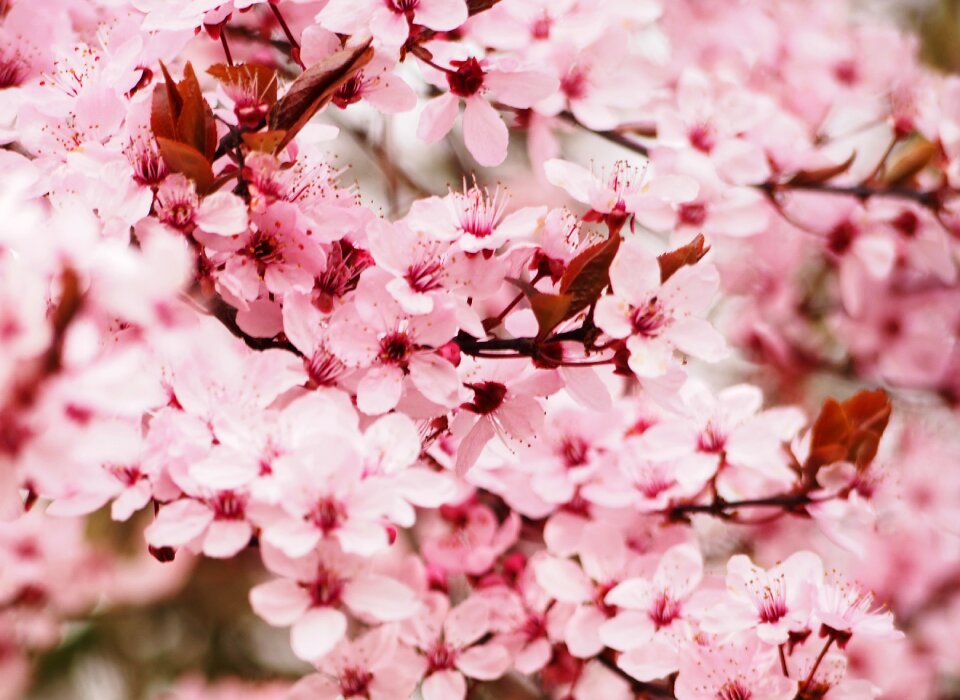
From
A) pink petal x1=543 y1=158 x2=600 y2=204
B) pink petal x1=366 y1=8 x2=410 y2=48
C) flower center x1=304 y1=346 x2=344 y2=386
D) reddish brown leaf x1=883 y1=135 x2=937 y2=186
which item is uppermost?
pink petal x1=366 y1=8 x2=410 y2=48

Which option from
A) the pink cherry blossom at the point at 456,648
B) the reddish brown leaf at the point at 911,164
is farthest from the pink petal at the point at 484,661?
the reddish brown leaf at the point at 911,164

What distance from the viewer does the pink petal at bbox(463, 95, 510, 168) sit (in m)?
0.85

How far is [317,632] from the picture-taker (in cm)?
65

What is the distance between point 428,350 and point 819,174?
0.61 meters

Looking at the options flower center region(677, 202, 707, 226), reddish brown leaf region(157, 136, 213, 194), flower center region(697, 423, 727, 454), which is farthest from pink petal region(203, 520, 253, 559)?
flower center region(677, 202, 707, 226)

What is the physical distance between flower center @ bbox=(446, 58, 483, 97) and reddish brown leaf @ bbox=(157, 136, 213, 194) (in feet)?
0.78

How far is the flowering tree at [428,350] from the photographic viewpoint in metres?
0.63

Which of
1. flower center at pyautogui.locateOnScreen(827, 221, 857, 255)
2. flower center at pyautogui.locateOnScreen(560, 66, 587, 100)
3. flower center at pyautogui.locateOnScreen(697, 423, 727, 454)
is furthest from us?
flower center at pyautogui.locateOnScreen(827, 221, 857, 255)

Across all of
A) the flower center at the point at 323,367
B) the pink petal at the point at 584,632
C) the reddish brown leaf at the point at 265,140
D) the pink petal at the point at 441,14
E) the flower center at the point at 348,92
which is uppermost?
the pink petal at the point at 441,14

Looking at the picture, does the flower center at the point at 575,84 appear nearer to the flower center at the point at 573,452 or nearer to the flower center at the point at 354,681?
the flower center at the point at 573,452

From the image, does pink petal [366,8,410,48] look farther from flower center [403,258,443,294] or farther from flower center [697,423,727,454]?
flower center [697,423,727,454]

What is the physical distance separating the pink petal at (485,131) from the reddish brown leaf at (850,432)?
37 centimetres

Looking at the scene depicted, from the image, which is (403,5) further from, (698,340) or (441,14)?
(698,340)

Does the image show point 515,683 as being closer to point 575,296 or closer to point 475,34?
point 575,296
